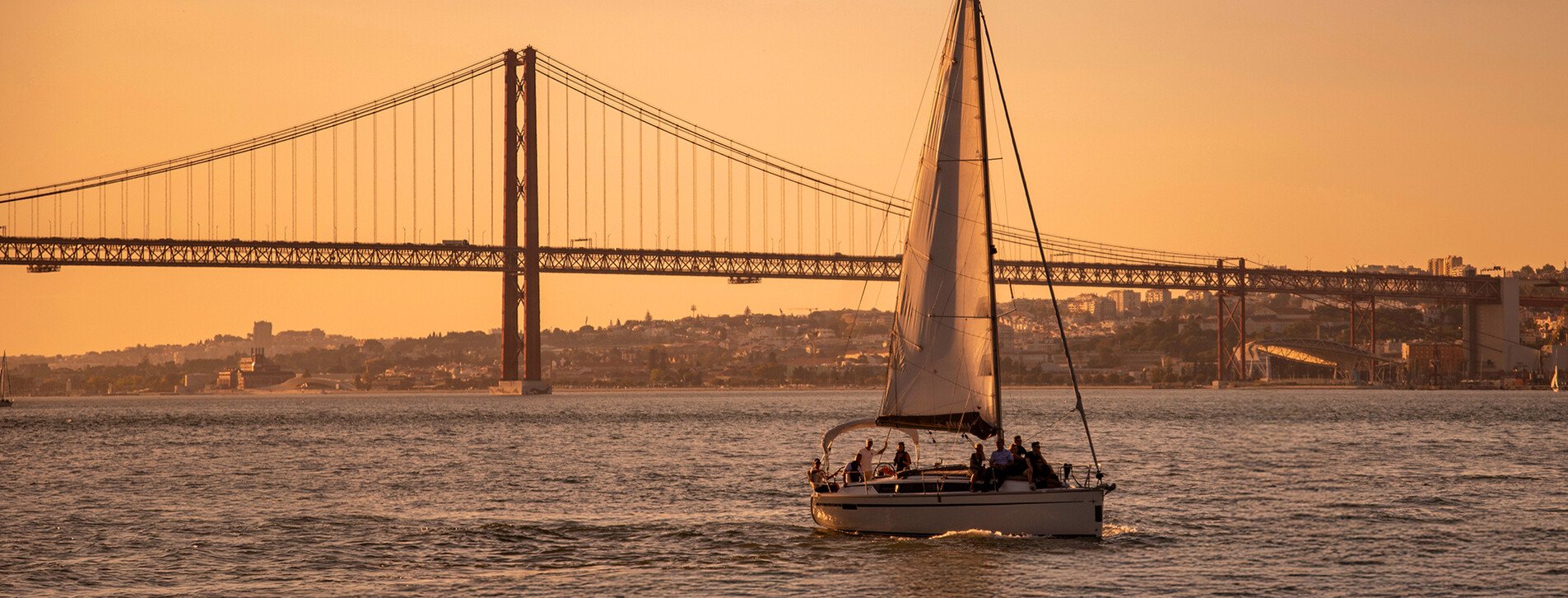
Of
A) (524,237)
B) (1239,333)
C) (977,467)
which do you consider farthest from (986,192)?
(1239,333)

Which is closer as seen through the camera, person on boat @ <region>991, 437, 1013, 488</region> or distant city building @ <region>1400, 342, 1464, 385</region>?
person on boat @ <region>991, 437, 1013, 488</region>

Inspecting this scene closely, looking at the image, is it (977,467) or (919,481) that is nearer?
(977,467)

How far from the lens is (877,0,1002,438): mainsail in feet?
72.5

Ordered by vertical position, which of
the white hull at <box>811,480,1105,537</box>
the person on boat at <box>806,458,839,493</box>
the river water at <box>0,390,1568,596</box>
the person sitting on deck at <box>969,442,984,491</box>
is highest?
the person sitting on deck at <box>969,442,984,491</box>

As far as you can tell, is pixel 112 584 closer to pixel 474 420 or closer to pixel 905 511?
pixel 905 511

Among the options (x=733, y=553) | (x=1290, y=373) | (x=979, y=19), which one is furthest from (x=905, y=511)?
(x=1290, y=373)

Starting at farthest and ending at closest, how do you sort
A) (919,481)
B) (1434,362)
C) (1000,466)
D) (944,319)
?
1. (1434,362)
2. (944,319)
3. (919,481)
4. (1000,466)

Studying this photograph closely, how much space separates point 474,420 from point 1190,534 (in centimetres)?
5504

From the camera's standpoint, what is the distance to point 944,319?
2247 cm

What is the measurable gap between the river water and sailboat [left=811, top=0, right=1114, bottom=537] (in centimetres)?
78

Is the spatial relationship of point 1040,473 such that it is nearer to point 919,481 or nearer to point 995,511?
point 995,511

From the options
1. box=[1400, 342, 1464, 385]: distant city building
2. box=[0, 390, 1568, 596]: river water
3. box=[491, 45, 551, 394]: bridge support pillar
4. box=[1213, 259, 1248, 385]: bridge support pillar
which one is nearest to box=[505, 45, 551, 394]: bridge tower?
box=[491, 45, 551, 394]: bridge support pillar

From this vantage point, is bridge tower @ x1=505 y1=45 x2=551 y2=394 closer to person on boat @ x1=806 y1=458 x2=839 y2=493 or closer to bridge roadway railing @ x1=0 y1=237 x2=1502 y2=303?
bridge roadway railing @ x1=0 y1=237 x2=1502 y2=303

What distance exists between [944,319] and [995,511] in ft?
A: 10.1
